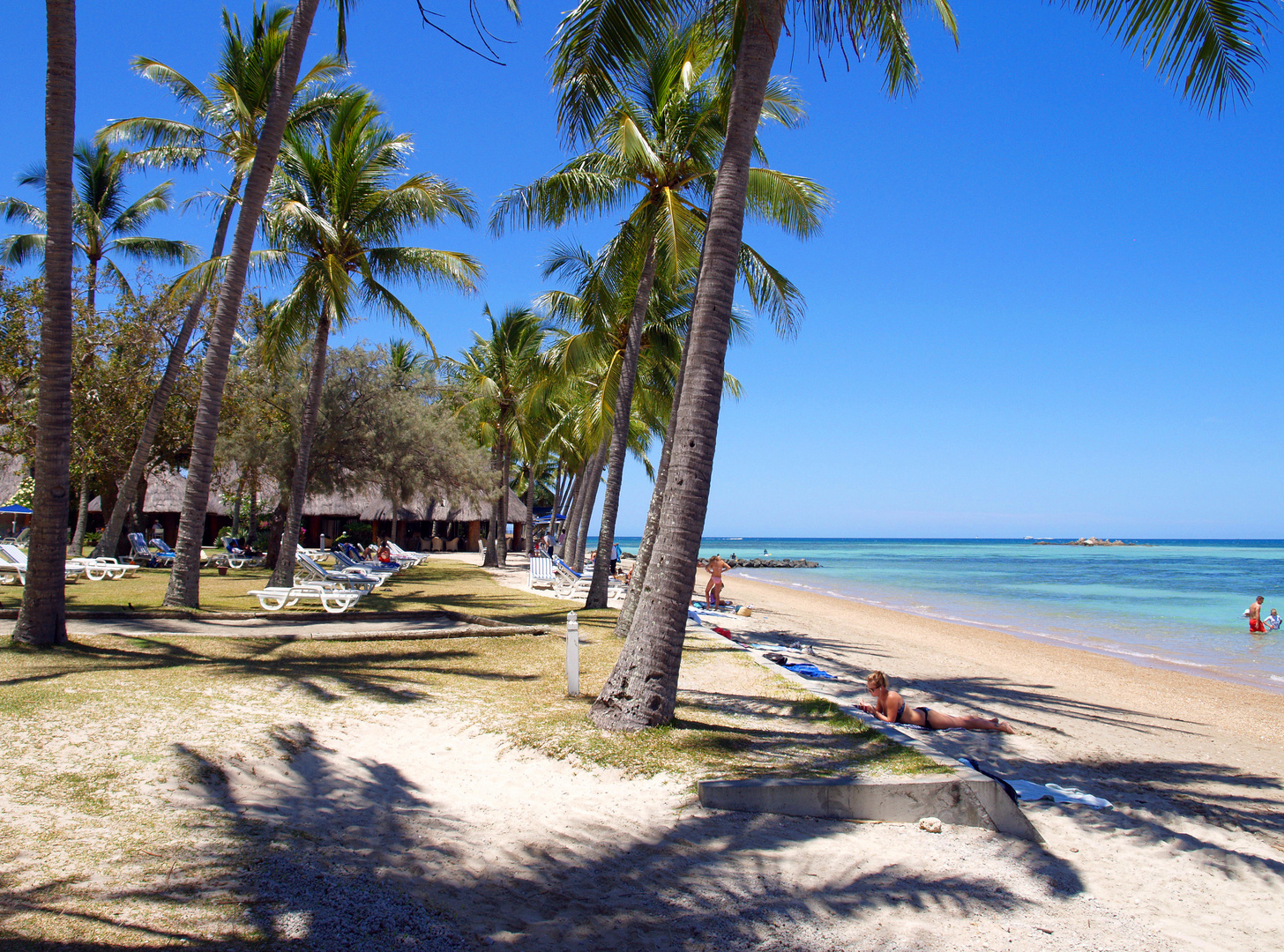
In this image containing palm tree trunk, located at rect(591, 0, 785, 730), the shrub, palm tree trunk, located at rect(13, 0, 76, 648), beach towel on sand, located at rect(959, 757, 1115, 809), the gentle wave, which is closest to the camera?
beach towel on sand, located at rect(959, 757, 1115, 809)

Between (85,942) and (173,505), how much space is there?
30458mm

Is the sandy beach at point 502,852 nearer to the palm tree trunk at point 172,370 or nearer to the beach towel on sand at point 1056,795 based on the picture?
the beach towel on sand at point 1056,795

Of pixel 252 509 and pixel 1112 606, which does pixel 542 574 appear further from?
pixel 1112 606

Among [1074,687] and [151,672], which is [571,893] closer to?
[151,672]

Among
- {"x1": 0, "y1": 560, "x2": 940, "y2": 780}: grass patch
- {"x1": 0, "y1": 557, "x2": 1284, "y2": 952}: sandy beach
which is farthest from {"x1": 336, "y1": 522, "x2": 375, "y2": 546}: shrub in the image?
{"x1": 0, "y1": 557, "x2": 1284, "y2": 952}: sandy beach

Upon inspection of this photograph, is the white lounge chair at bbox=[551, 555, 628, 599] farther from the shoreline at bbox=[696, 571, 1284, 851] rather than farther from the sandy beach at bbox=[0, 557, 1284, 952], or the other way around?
the sandy beach at bbox=[0, 557, 1284, 952]

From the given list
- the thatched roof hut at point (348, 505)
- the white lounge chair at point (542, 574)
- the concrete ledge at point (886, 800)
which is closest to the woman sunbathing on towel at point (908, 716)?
the concrete ledge at point (886, 800)

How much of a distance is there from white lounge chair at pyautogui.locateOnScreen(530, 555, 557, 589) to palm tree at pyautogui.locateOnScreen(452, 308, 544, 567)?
6.65 metres

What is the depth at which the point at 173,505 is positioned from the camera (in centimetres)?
2884

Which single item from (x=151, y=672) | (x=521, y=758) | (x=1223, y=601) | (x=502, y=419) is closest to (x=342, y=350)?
(x=502, y=419)

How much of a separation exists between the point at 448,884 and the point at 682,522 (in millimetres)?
2878

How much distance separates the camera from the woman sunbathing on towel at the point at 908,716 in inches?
274

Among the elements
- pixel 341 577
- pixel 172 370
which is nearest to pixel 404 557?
pixel 341 577

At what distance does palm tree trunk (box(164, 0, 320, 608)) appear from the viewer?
9.80 metres
